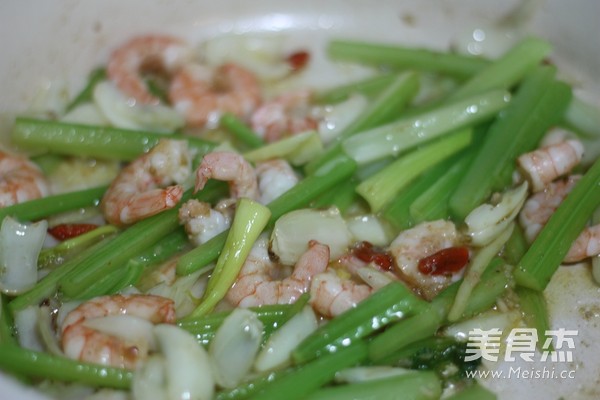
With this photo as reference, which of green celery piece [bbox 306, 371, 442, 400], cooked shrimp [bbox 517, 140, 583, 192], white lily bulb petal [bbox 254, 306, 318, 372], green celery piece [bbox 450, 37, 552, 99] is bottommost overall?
green celery piece [bbox 306, 371, 442, 400]

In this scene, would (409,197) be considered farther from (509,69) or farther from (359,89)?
(509,69)

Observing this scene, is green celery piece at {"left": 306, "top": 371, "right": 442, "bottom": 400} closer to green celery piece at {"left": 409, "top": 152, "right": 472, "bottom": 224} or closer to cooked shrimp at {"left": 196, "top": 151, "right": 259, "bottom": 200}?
green celery piece at {"left": 409, "top": 152, "right": 472, "bottom": 224}

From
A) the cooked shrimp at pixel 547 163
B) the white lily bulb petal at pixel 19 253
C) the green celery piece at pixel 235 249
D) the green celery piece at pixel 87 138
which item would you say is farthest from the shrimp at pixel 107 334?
the cooked shrimp at pixel 547 163

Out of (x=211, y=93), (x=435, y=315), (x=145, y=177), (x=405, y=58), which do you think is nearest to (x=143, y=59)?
(x=211, y=93)

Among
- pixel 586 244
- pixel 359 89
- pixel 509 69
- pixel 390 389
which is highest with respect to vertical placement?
pixel 509 69

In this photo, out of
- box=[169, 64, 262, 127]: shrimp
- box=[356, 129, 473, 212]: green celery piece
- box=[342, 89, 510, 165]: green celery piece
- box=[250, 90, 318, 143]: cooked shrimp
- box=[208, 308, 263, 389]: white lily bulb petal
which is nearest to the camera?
box=[208, 308, 263, 389]: white lily bulb petal

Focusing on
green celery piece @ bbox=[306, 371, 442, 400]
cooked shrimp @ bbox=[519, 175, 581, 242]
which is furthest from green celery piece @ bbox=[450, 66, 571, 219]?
green celery piece @ bbox=[306, 371, 442, 400]

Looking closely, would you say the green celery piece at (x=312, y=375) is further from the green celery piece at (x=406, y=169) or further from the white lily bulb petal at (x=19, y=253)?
the white lily bulb petal at (x=19, y=253)
